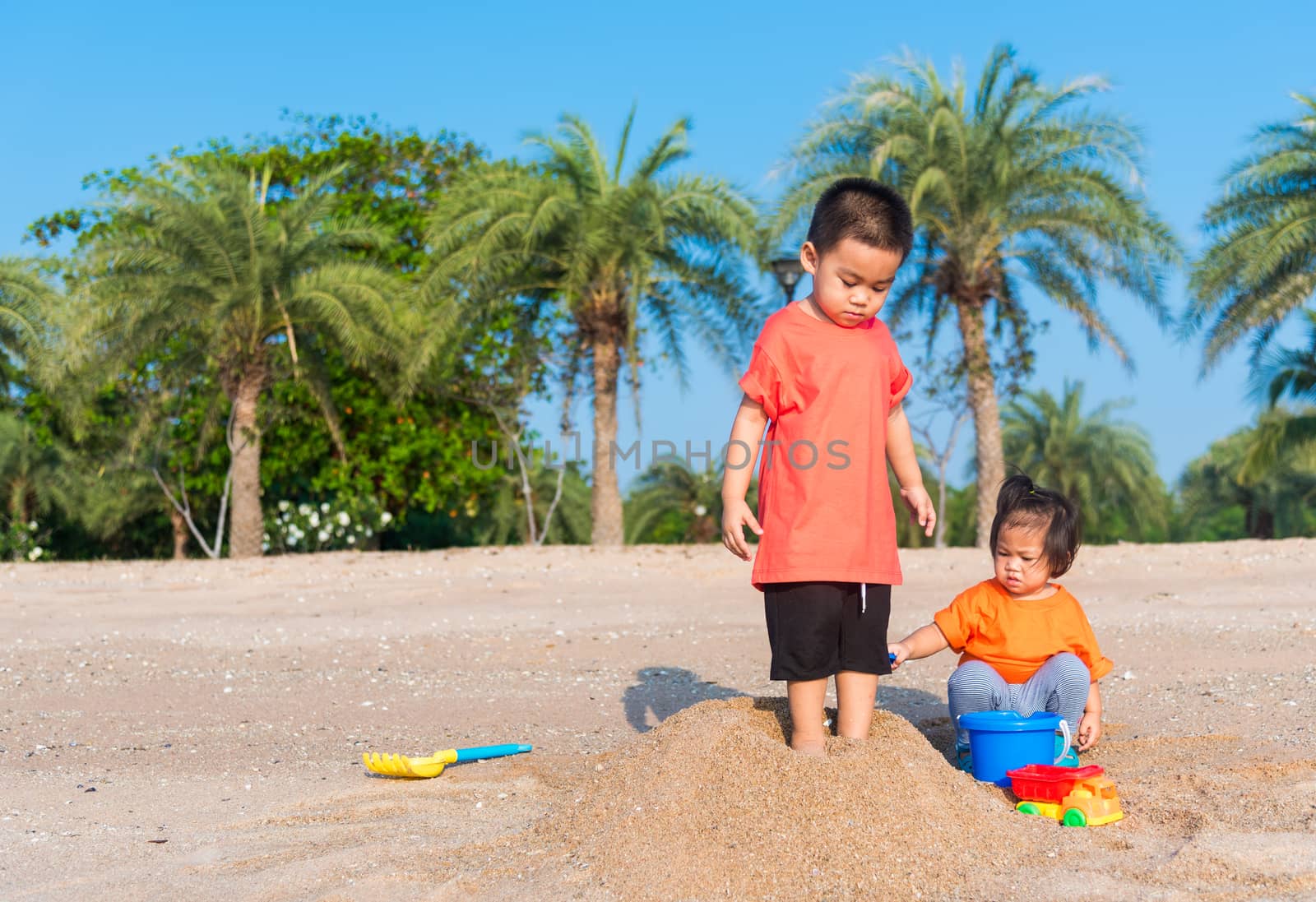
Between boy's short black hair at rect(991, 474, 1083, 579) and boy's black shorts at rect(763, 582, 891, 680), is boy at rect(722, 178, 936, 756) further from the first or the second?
boy's short black hair at rect(991, 474, 1083, 579)

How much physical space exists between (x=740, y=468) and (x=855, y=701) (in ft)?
2.38

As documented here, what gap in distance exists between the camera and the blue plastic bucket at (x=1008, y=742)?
3420mm

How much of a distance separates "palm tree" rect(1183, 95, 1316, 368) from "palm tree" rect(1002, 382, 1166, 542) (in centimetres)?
758

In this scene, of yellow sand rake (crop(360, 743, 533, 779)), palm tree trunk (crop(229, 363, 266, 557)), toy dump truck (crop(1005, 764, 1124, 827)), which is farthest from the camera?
palm tree trunk (crop(229, 363, 266, 557))

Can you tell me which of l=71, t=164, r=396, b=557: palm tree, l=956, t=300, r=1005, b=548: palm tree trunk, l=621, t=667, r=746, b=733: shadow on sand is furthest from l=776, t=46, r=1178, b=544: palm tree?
l=621, t=667, r=746, b=733: shadow on sand

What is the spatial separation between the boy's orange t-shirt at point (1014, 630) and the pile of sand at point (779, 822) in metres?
0.64

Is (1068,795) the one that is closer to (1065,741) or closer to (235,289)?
(1065,741)

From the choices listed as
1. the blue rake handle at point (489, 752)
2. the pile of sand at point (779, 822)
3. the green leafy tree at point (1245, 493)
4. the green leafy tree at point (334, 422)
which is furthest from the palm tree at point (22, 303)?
the green leafy tree at point (1245, 493)

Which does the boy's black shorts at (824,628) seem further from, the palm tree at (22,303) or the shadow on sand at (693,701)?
the palm tree at (22,303)

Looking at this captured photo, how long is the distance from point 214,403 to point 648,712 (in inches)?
508

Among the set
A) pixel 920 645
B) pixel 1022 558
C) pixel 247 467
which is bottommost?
pixel 920 645

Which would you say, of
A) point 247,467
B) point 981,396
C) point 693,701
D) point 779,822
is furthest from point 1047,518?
point 247,467

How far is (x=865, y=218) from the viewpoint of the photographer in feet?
10.4

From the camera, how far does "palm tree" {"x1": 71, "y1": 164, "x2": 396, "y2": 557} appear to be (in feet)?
48.1
